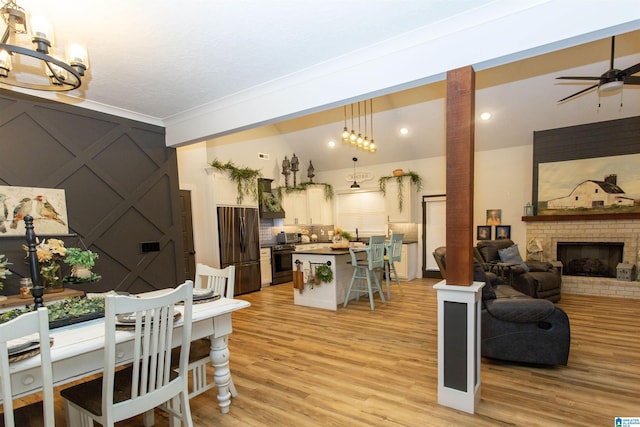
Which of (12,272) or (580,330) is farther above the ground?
(12,272)

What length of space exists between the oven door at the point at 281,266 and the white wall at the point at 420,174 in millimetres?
1458

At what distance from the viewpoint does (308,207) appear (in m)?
7.80

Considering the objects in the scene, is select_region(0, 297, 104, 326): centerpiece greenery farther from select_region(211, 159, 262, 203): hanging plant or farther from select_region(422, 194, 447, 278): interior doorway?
select_region(422, 194, 447, 278): interior doorway

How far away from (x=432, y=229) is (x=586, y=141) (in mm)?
3112

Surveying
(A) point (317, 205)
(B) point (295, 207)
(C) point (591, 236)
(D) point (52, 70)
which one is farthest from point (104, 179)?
(C) point (591, 236)

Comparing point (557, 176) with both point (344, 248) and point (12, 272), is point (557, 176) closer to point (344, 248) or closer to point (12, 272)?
point (344, 248)

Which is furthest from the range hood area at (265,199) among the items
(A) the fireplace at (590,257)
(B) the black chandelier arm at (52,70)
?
(A) the fireplace at (590,257)

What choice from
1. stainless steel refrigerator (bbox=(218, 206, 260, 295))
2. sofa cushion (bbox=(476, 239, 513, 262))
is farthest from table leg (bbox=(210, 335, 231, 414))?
sofa cushion (bbox=(476, 239, 513, 262))

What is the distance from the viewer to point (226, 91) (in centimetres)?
330

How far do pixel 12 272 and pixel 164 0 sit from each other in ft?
9.54

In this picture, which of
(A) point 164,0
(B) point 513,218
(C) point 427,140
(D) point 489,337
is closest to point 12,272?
(A) point 164,0

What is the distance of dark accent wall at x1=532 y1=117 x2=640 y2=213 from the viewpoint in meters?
5.14

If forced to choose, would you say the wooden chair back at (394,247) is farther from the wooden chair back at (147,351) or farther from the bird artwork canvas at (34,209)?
the bird artwork canvas at (34,209)

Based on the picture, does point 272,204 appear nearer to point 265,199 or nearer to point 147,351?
point 265,199
